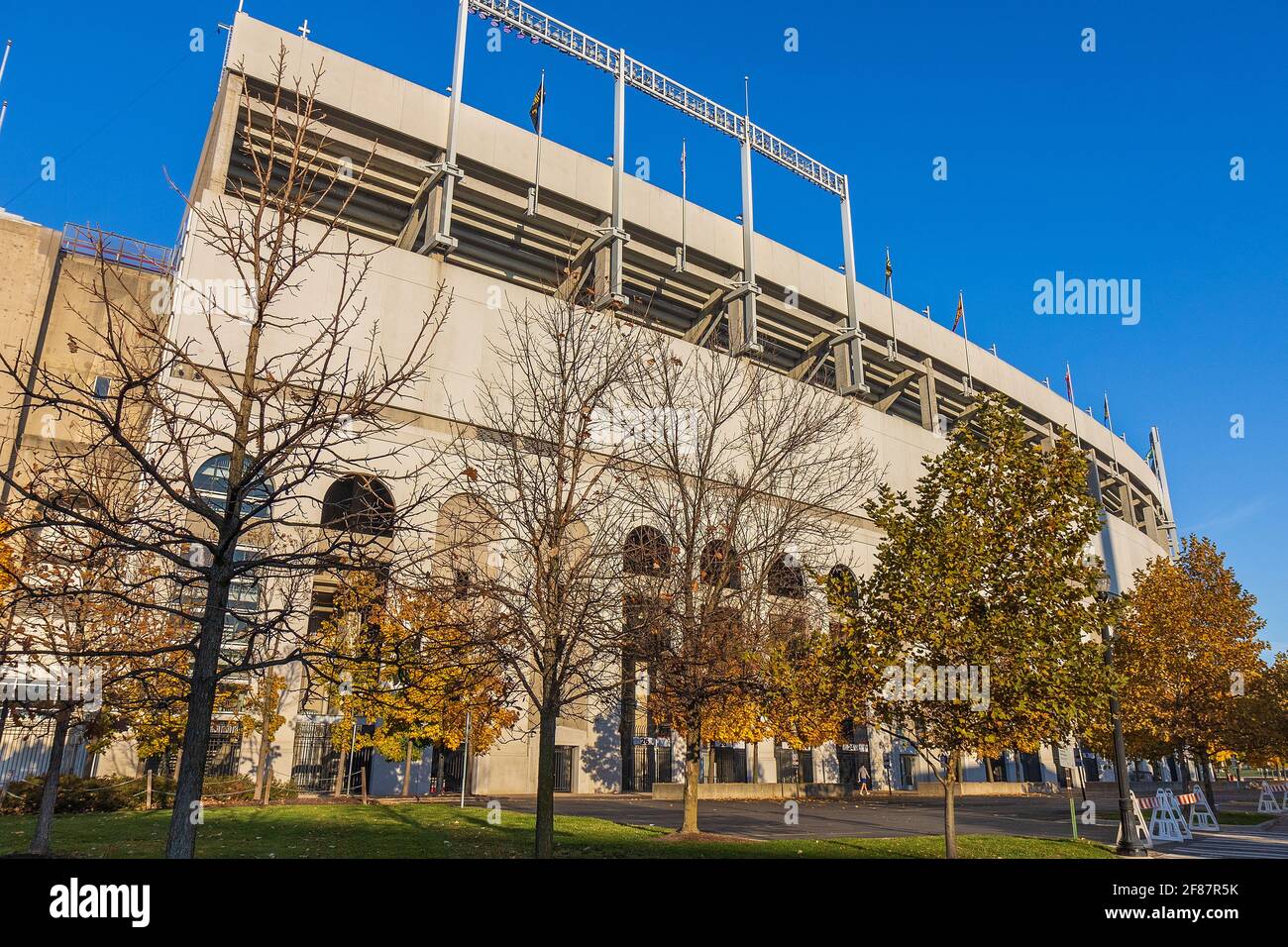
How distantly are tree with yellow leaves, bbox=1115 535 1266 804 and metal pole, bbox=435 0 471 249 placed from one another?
3359cm

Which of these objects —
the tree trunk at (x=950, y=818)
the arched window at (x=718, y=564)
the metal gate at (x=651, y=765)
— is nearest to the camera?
the tree trunk at (x=950, y=818)

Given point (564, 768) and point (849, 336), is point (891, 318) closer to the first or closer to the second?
point (849, 336)

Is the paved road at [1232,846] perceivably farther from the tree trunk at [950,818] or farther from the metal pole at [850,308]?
the metal pole at [850,308]

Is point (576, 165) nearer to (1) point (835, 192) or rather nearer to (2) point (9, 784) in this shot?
(1) point (835, 192)

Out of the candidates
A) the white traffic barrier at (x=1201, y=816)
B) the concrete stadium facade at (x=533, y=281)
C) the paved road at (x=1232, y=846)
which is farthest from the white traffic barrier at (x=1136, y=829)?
the concrete stadium facade at (x=533, y=281)

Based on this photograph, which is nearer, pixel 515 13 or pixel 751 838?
pixel 751 838

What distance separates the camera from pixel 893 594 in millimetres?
15695

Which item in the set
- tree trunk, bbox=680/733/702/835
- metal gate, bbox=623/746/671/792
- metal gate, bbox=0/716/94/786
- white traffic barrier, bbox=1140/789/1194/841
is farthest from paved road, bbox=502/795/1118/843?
metal gate, bbox=0/716/94/786

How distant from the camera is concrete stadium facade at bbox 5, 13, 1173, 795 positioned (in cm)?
3641

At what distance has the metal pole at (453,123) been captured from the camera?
3928cm

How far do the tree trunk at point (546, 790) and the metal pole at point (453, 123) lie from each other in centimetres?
3083

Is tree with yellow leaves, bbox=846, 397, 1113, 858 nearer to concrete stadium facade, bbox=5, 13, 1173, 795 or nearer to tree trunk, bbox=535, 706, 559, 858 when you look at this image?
tree trunk, bbox=535, 706, 559, 858
